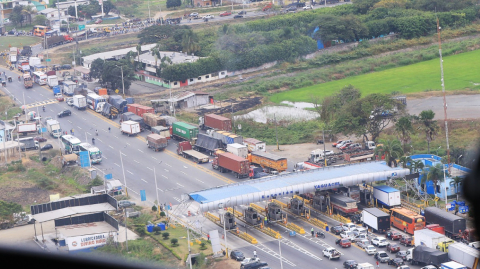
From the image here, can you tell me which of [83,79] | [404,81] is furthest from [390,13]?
[83,79]

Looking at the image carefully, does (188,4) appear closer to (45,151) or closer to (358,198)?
(45,151)

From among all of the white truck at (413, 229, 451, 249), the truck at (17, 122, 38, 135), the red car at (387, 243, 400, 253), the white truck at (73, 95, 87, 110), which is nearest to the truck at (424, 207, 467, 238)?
the white truck at (413, 229, 451, 249)

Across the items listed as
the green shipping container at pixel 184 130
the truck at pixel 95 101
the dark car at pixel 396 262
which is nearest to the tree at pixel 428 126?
the dark car at pixel 396 262

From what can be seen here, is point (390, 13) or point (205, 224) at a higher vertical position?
point (390, 13)

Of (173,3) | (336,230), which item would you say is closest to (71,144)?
(336,230)

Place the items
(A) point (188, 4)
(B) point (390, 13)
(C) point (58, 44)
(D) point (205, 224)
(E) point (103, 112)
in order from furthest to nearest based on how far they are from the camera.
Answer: (A) point (188, 4) → (C) point (58, 44) → (B) point (390, 13) → (E) point (103, 112) → (D) point (205, 224)

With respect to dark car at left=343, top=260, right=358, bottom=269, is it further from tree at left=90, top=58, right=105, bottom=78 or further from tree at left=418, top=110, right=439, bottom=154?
tree at left=90, top=58, right=105, bottom=78
